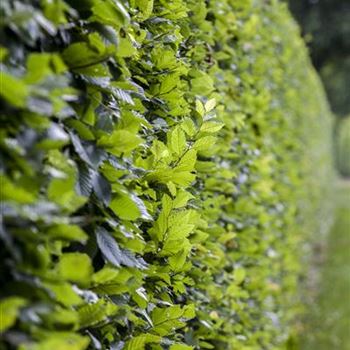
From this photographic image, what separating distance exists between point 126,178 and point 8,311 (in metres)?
0.50

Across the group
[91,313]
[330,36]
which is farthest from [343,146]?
[91,313]

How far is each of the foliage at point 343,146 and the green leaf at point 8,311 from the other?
20.8m

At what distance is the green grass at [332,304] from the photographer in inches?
217

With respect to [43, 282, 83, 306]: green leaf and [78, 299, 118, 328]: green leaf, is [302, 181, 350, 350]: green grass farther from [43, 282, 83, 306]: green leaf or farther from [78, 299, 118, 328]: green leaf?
[43, 282, 83, 306]: green leaf

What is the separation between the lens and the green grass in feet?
18.1

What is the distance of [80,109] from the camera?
1.11 m

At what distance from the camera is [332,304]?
6.91m

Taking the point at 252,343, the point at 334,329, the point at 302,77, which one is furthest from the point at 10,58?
the point at 302,77

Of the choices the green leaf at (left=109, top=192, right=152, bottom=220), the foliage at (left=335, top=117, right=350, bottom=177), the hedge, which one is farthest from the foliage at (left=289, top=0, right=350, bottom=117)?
the green leaf at (left=109, top=192, right=152, bottom=220)

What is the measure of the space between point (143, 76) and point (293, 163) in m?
4.09

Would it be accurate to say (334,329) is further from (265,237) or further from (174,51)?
(174,51)

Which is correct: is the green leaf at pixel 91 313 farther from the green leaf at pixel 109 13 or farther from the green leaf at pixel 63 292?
the green leaf at pixel 109 13

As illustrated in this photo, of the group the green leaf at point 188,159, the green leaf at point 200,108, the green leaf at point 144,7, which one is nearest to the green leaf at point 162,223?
the green leaf at point 188,159

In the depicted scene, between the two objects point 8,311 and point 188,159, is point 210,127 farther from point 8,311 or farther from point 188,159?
point 8,311
